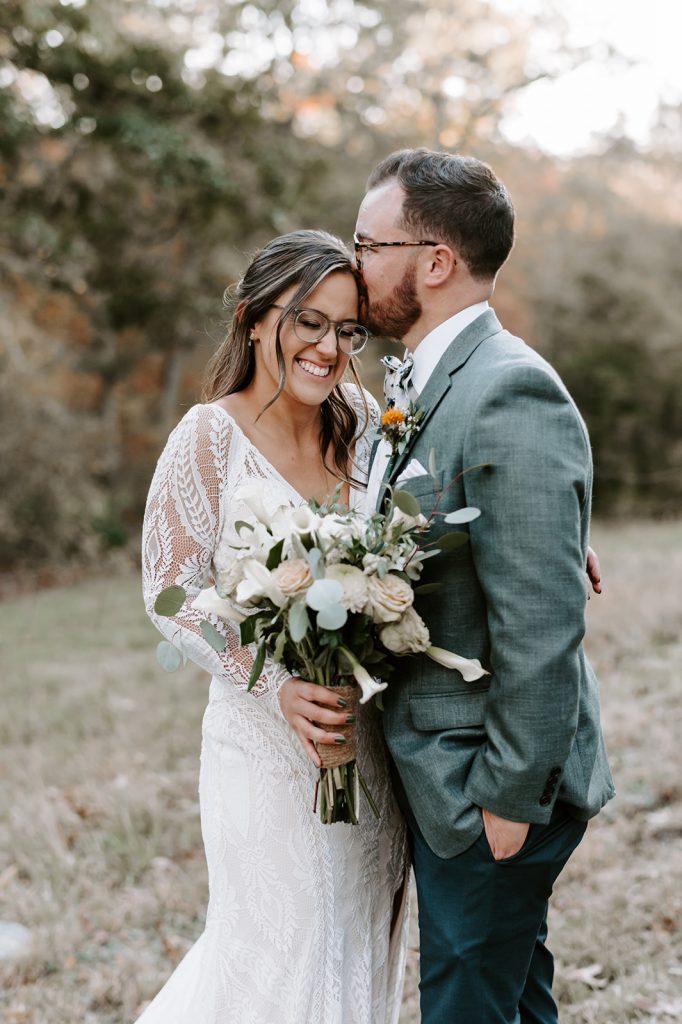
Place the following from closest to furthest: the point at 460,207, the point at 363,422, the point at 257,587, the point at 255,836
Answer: the point at 257,587 → the point at 460,207 → the point at 255,836 → the point at 363,422

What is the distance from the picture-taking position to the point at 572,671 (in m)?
2.09

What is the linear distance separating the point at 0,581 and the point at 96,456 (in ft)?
10.5

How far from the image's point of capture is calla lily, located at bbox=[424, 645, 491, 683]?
2131mm

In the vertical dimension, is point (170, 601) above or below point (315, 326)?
below

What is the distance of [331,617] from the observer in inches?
75.4

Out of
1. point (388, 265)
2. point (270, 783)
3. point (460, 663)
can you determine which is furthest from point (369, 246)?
point (270, 783)

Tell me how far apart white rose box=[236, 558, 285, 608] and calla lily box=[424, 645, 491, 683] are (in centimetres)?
36

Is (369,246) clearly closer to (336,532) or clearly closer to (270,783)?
(336,532)

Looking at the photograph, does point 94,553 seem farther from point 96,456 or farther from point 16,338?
point 16,338

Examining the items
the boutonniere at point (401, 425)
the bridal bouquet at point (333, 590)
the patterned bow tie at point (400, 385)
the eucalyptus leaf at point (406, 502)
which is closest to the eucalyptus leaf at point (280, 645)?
the bridal bouquet at point (333, 590)

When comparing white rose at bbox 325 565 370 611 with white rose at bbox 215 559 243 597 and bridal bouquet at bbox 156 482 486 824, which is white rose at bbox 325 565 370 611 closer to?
bridal bouquet at bbox 156 482 486 824

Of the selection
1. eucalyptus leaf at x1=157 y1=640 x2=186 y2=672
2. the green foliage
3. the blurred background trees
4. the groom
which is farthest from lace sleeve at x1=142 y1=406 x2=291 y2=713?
the green foliage

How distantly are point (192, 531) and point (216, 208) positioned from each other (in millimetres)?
12294

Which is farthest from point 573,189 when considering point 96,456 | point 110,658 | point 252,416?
point 252,416
